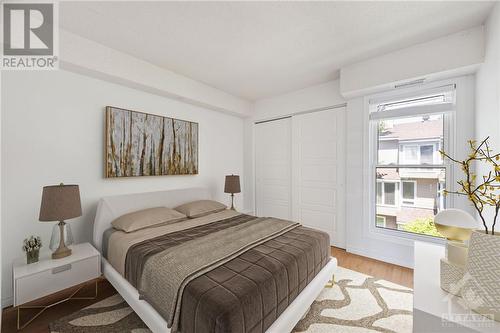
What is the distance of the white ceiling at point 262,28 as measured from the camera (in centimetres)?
183

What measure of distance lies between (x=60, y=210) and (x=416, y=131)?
407cm

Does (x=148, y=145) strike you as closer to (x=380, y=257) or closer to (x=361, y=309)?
(x=361, y=309)

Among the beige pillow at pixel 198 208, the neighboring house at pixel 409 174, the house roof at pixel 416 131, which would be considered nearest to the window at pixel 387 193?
the neighboring house at pixel 409 174

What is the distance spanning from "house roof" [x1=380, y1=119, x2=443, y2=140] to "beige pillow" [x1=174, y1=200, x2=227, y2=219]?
8.74 feet

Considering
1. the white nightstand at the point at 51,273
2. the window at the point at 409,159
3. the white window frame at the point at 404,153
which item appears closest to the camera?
the white nightstand at the point at 51,273

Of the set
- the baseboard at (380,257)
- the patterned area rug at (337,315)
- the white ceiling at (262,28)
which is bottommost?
the patterned area rug at (337,315)

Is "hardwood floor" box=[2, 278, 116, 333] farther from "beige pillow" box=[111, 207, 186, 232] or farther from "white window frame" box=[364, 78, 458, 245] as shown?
"white window frame" box=[364, 78, 458, 245]

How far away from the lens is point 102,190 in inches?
103

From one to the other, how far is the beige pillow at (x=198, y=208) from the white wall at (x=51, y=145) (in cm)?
58

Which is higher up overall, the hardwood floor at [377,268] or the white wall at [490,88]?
the white wall at [490,88]

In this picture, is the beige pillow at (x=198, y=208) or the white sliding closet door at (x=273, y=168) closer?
the beige pillow at (x=198, y=208)

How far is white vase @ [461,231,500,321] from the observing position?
33.7 inches

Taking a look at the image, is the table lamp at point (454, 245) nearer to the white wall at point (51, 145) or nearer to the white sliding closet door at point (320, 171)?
the white sliding closet door at point (320, 171)

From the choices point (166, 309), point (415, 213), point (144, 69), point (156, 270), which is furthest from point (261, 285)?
point (144, 69)
